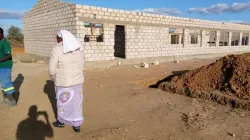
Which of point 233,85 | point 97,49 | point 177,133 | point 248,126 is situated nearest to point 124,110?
point 177,133

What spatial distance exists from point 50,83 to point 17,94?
152cm

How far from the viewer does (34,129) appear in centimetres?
360

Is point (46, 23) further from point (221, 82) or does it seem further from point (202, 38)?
point (202, 38)

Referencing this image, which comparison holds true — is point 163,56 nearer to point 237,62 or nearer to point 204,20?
point 204,20

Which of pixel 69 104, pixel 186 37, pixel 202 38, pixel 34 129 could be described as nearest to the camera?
pixel 69 104

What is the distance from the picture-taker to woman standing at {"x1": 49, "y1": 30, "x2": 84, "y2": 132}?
3127 millimetres

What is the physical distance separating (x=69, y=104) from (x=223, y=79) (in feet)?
14.5

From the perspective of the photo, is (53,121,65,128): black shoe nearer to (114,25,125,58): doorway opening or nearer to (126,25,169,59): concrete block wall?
(126,25,169,59): concrete block wall

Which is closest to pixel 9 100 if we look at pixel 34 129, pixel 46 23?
pixel 34 129

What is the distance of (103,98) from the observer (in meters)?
5.55

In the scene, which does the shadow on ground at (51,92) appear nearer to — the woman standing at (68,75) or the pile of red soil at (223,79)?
the woman standing at (68,75)

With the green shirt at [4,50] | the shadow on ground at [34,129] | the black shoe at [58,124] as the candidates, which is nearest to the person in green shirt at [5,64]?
the green shirt at [4,50]

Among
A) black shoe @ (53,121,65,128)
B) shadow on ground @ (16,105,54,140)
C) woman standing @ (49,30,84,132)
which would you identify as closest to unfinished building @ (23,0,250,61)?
shadow on ground @ (16,105,54,140)

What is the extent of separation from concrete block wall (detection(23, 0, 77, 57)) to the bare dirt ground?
6.30 meters
